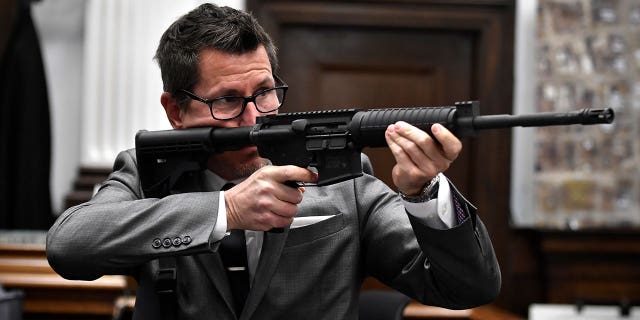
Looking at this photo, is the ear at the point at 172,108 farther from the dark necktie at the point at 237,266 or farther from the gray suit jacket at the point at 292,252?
the dark necktie at the point at 237,266

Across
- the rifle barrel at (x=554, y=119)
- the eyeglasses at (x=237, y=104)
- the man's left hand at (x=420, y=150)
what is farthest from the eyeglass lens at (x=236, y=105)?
the rifle barrel at (x=554, y=119)

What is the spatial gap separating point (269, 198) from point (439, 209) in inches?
11.3

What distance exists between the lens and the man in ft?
5.08

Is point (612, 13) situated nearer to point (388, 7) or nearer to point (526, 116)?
point (388, 7)

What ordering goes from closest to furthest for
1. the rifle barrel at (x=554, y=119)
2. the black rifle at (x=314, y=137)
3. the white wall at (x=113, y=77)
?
1. the rifle barrel at (x=554, y=119)
2. the black rifle at (x=314, y=137)
3. the white wall at (x=113, y=77)

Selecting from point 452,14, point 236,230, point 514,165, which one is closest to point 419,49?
point 452,14

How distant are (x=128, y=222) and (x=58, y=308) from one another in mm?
2262

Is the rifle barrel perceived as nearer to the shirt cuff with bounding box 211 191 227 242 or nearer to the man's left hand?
the man's left hand

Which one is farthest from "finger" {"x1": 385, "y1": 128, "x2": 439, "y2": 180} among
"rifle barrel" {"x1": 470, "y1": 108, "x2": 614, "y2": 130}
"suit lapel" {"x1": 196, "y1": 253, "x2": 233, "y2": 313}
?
"suit lapel" {"x1": 196, "y1": 253, "x2": 233, "y2": 313}

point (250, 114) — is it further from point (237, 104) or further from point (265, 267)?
point (265, 267)

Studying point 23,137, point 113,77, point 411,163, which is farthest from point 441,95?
point 411,163

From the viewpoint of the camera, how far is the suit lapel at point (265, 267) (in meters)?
1.70

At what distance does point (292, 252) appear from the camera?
178 centimetres

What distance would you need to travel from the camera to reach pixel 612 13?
13.7 ft
